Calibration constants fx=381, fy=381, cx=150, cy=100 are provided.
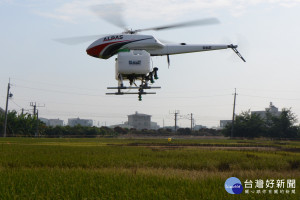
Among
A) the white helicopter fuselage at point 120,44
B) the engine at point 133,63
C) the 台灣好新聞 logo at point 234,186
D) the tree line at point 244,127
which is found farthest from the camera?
the tree line at point 244,127

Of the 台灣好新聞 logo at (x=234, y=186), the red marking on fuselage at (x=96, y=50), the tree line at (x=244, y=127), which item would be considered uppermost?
the red marking on fuselage at (x=96, y=50)

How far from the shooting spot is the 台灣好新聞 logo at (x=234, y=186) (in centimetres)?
1283

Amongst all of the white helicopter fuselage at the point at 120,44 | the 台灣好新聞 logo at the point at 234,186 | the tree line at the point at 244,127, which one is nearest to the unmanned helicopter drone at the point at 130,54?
the white helicopter fuselage at the point at 120,44

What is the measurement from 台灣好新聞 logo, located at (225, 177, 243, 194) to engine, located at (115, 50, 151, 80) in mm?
12689

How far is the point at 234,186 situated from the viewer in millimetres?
13547

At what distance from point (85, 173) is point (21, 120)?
7352cm

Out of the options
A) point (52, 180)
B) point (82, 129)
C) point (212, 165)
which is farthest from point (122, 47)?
point (82, 129)

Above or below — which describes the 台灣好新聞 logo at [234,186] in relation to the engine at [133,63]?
below

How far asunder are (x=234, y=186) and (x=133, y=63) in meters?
13.9

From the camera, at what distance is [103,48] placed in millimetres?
26016

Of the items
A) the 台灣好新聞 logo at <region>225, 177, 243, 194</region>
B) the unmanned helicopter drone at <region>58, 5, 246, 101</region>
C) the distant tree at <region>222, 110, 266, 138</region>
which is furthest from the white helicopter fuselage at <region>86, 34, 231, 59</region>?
the distant tree at <region>222, 110, 266, 138</region>

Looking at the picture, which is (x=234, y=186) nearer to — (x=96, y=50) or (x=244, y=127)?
(x=96, y=50)

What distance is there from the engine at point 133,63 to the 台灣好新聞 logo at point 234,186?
500 inches

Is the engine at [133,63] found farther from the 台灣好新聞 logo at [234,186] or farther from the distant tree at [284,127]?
the distant tree at [284,127]
